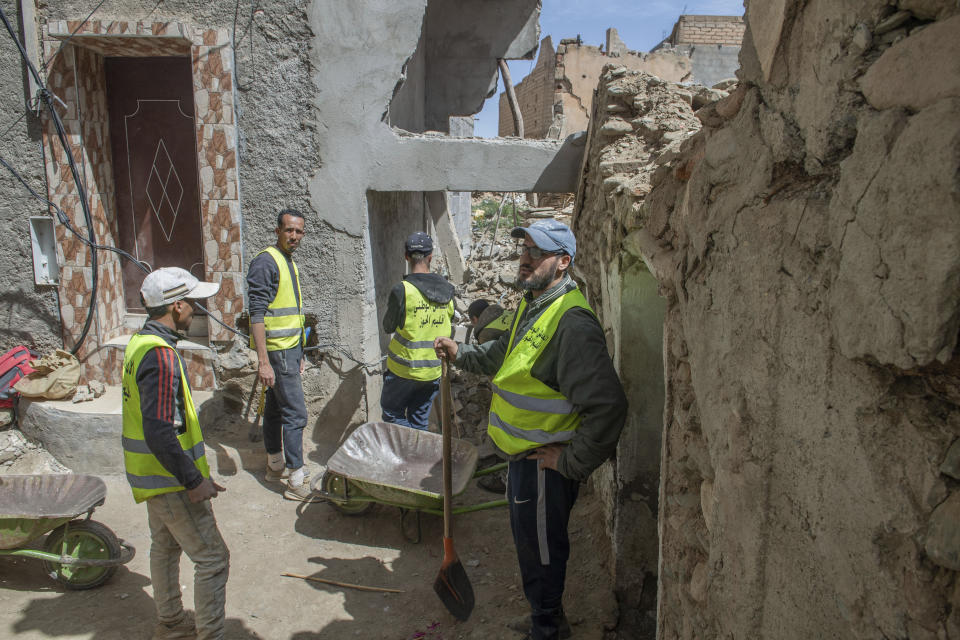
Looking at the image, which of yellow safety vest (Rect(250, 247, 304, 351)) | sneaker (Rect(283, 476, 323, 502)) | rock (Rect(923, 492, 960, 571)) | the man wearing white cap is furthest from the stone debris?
rock (Rect(923, 492, 960, 571))

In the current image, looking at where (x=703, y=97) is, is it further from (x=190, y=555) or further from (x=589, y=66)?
(x=589, y=66)

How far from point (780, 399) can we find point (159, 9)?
18.6ft

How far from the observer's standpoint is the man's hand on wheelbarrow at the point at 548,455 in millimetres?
3008

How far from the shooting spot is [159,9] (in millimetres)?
5270

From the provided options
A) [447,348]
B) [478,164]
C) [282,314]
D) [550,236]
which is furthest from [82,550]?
[478,164]

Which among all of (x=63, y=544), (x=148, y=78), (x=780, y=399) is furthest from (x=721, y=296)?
(x=148, y=78)

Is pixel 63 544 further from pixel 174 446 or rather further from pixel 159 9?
pixel 159 9

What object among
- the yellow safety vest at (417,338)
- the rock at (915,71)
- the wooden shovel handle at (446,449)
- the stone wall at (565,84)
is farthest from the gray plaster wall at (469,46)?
the rock at (915,71)

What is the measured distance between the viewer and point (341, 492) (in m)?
4.46

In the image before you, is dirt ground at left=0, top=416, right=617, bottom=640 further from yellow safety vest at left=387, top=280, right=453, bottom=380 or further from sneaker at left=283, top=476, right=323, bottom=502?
yellow safety vest at left=387, top=280, right=453, bottom=380

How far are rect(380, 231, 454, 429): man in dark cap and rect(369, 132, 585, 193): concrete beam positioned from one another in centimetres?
69

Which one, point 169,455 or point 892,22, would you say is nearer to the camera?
point 892,22

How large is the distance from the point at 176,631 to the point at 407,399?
2329 millimetres

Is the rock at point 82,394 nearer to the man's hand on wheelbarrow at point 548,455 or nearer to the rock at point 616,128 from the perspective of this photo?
the man's hand on wheelbarrow at point 548,455
